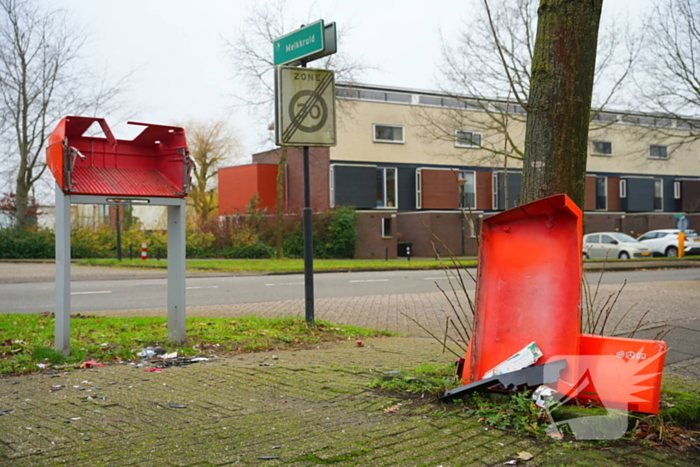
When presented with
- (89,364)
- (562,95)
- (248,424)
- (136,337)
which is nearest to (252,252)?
(136,337)

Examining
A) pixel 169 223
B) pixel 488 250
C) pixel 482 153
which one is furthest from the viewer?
pixel 482 153

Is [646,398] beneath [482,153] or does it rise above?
beneath

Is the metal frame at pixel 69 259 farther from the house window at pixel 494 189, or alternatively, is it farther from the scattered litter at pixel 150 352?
the house window at pixel 494 189

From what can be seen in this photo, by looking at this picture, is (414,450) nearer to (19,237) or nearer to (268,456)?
(268,456)

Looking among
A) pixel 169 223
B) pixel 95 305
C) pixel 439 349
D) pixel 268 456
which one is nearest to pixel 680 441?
pixel 268 456

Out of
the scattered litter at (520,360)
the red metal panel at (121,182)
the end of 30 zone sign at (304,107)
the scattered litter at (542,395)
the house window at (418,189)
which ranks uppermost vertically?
the house window at (418,189)

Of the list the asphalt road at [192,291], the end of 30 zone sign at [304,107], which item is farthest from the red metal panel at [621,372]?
the asphalt road at [192,291]

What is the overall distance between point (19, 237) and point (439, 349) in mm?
32594

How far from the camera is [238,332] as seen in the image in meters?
7.27

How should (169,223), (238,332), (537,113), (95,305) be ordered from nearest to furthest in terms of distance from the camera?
(537,113), (169,223), (238,332), (95,305)

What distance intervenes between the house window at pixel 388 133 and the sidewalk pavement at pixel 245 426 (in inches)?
1463

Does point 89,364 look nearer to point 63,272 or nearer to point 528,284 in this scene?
point 63,272

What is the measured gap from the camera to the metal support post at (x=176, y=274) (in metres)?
6.32

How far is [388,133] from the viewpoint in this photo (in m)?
41.9
